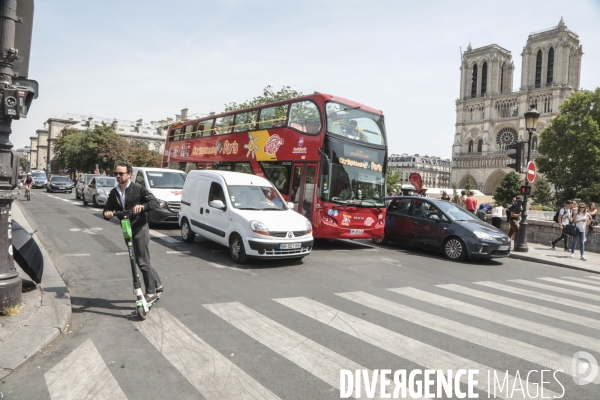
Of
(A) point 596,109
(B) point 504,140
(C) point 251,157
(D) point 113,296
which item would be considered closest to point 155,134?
(B) point 504,140

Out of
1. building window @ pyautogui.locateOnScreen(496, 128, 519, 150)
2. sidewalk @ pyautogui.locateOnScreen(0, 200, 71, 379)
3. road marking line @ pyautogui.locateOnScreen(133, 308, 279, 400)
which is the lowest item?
road marking line @ pyautogui.locateOnScreen(133, 308, 279, 400)

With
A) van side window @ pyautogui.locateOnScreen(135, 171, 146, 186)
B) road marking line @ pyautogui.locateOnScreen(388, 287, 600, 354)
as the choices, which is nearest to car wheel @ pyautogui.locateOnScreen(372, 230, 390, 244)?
road marking line @ pyautogui.locateOnScreen(388, 287, 600, 354)

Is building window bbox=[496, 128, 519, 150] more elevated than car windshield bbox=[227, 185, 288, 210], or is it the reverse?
building window bbox=[496, 128, 519, 150]

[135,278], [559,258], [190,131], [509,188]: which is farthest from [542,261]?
[509,188]

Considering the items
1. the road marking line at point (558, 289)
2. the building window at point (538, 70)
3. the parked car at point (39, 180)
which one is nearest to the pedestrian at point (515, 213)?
the road marking line at point (558, 289)

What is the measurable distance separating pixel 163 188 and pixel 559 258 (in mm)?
12219

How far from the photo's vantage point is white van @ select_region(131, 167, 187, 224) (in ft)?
45.5

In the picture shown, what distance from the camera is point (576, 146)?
177ft

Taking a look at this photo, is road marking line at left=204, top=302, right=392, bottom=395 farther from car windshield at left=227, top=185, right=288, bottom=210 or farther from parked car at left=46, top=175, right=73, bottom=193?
parked car at left=46, top=175, right=73, bottom=193

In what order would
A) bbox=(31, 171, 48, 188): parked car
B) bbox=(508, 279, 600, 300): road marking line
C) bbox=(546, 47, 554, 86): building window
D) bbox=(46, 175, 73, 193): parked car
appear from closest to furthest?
bbox=(508, 279, 600, 300): road marking line < bbox=(46, 175, 73, 193): parked car < bbox=(31, 171, 48, 188): parked car < bbox=(546, 47, 554, 86): building window

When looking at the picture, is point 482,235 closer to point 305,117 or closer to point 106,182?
point 305,117

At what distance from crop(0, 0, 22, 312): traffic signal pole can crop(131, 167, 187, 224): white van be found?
8.25m

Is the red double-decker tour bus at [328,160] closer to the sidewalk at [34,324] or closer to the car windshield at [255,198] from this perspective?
the car windshield at [255,198]

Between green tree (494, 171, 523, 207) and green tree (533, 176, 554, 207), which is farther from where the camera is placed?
green tree (494, 171, 523, 207)
